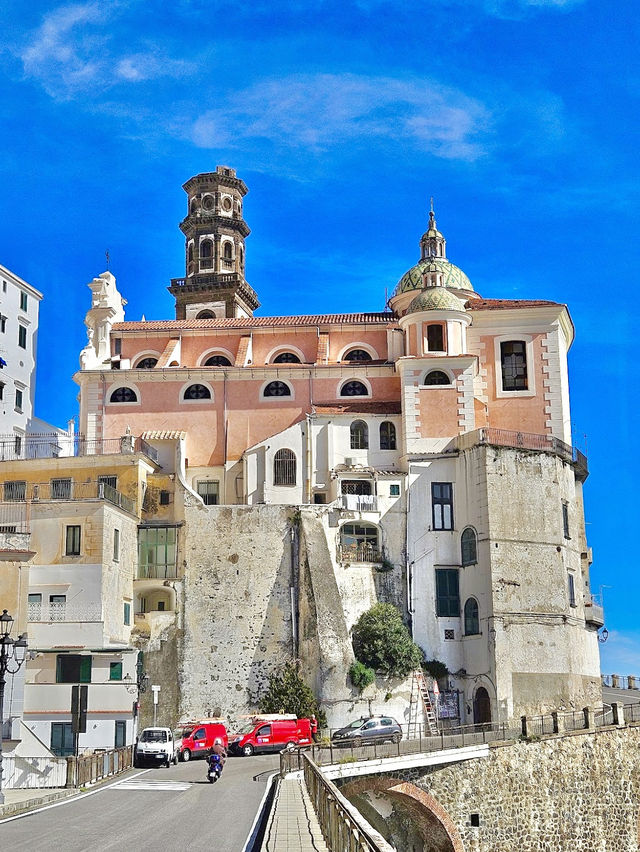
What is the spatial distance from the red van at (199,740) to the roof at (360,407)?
62.6ft

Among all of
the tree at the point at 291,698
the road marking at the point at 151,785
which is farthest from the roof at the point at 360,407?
the road marking at the point at 151,785

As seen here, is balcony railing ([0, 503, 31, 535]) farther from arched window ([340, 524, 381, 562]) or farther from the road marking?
the road marking

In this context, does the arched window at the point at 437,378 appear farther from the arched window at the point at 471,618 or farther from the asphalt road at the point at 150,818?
the asphalt road at the point at 150,818

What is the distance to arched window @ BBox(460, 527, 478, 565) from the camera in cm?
5241

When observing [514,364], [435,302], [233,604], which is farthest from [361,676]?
[435,302]

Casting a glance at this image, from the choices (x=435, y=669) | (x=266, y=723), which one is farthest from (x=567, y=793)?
(x=266, y=723)

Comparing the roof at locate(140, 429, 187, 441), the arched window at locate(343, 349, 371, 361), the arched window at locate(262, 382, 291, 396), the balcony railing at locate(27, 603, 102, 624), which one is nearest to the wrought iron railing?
the arched window at locate(262, 382, 291, 396)

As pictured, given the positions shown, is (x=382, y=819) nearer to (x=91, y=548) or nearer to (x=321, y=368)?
(x=91, y=548)

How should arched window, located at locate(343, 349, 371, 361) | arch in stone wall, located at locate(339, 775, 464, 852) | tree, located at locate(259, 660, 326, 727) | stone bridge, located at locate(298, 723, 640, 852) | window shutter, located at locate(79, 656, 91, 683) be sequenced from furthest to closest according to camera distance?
arched window, located at locate(343, 349, 371, 361)
tree, located at locate(259, 660, 326, 727)
window shutter, located at locate(79, 656, 91, 683)
stone bridge, located at locate(298, 723, 640, 852)
arch in stone wall, located at locate(339, 775, 464, 852)

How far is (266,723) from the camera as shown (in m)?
42.8

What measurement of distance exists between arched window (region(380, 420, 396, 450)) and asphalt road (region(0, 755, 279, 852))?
81.2ft

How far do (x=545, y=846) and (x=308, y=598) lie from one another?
573 inches

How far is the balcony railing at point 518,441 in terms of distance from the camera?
53.3 metres

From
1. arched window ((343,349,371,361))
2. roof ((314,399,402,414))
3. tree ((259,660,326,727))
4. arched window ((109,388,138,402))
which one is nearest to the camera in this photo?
tree ((259,660,326,727))
